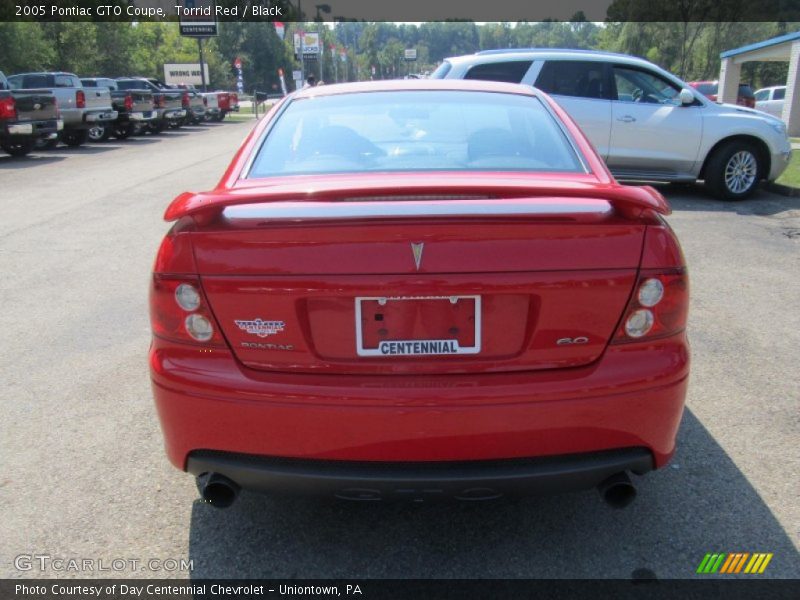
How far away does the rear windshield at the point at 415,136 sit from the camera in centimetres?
307

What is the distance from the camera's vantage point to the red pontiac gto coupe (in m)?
2.30

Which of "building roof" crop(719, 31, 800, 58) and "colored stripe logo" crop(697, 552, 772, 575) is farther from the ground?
"building roof" crop(719, 31, 800, 58)

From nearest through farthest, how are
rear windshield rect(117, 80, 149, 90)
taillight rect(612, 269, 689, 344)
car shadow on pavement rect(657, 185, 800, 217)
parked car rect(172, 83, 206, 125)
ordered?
taillight rect(612, 269, 689, 344), car shadow on pavement rect(657, 185, 800, 217), rear windshield rect(117, 80, 149, 90), parked car rect(172, 83, 206, 125)

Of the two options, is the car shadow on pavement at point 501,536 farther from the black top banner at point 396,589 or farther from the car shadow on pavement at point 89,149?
the car shadow on pavement at point 89,149

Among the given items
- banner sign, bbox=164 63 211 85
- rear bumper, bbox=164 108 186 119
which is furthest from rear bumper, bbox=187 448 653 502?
banner sign, bbox=164 63 211 85

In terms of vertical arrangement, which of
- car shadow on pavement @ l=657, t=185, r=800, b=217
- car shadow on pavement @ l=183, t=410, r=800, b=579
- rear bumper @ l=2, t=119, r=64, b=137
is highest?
rear bumper @ l=2, t=119, r=64, b=137

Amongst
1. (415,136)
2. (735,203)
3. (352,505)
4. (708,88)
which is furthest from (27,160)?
(708,88)

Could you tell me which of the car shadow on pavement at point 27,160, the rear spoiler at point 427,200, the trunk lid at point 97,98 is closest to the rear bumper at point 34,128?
the car shadow on pavement at point 27,160

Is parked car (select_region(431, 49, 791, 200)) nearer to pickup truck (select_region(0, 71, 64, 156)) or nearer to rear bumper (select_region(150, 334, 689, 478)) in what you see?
rear bumper (select_region(150, 334, 689, 478))

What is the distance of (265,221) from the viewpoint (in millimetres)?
2334

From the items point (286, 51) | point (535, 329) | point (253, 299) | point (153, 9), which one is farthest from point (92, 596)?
point (286, 51)

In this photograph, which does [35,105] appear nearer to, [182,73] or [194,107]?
[194,107]

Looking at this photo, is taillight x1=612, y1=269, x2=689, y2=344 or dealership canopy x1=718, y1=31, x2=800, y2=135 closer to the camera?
taillight x1=612, y1=269, x2=689, y2=344

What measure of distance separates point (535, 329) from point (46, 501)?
2197 mm
